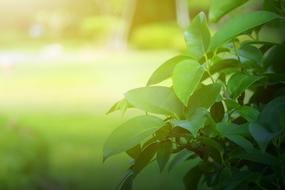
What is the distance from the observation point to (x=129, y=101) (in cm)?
46

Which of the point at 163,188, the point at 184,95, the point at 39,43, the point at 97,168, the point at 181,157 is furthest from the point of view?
the point at 39,43

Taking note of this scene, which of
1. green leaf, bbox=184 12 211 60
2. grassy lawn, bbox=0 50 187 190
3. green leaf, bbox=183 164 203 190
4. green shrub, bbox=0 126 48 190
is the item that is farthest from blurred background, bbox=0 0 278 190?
green leaf, bbox=184 12 211 60

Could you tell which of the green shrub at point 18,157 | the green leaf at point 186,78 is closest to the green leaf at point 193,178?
the green leaf at point 186,78

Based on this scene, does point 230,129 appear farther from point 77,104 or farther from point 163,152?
point 77,104

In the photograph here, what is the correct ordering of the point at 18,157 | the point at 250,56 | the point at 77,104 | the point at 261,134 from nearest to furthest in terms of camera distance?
the point at 261,134
the point at 250,56
the point at 18,157
the point at 77,104

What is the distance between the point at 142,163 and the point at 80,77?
3253 mm

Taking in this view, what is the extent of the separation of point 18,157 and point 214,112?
2.10 meters

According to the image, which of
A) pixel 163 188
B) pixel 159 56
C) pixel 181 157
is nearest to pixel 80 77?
pixel 159 56

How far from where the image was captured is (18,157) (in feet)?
8.20

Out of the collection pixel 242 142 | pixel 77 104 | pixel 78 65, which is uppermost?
pixel 242 142

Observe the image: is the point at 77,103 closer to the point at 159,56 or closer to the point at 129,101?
the point at 159,56

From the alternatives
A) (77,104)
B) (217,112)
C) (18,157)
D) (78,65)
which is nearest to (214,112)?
(217,112)

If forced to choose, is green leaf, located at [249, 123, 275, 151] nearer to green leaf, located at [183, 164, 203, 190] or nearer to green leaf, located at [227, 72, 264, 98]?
green leaf, located at [227, 72, 264, 98]

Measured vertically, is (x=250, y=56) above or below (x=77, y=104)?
above
